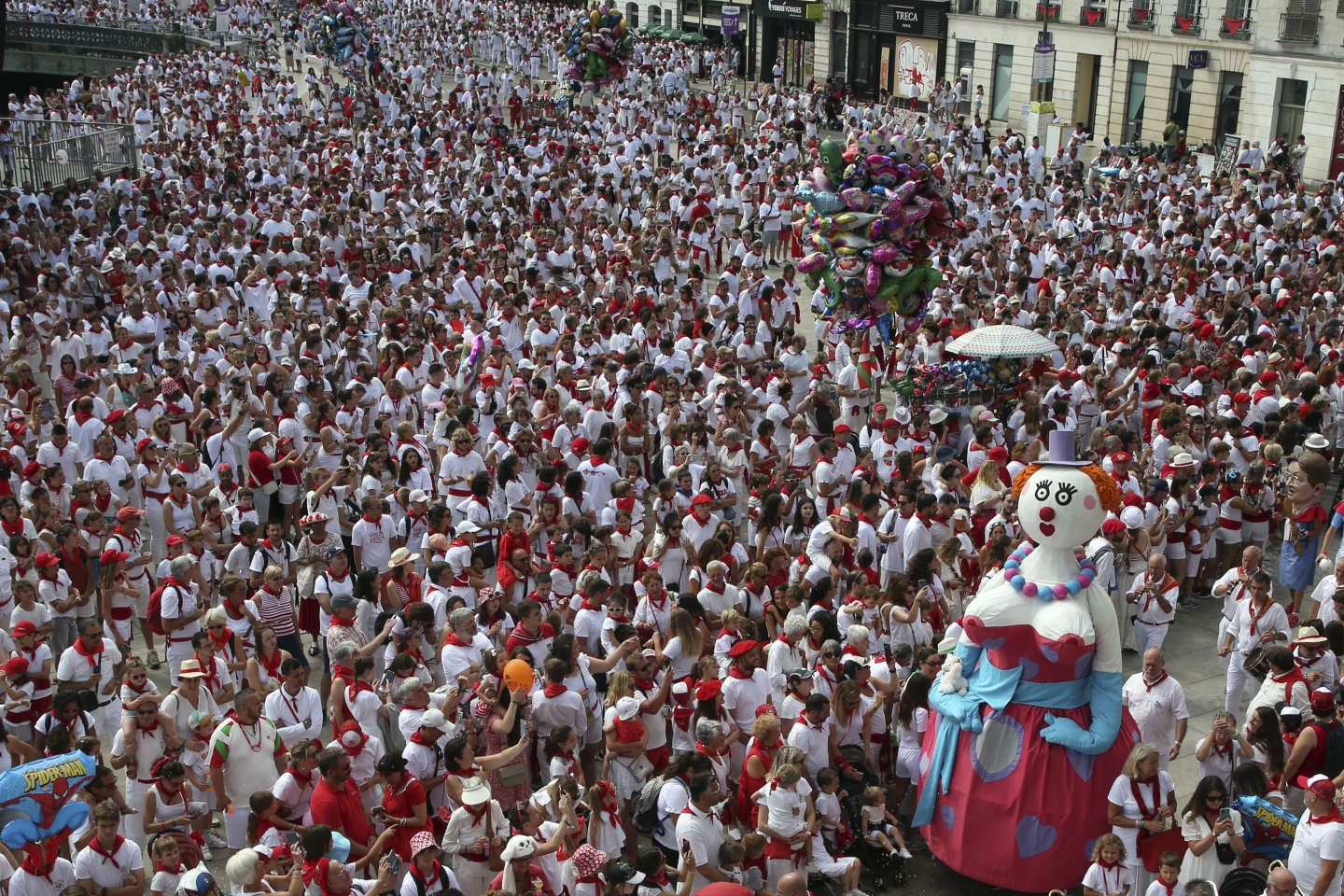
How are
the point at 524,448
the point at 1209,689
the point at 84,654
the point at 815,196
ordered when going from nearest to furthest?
the point at 84,654
the point at 1209,689
the point at 524,448
the point at 815,196

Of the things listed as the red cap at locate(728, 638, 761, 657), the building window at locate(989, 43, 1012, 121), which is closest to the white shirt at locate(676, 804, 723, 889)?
the red cap at locate(728, 638, 761, 657)

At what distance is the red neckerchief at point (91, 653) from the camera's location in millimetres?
9328

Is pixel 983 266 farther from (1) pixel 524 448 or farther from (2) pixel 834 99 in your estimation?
(2) pixel 834 99

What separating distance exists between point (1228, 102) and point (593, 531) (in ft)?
96.2

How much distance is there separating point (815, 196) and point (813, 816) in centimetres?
1038

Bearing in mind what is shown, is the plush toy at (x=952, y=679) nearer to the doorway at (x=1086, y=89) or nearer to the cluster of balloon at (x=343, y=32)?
the doorway at (x=1086, y=89)

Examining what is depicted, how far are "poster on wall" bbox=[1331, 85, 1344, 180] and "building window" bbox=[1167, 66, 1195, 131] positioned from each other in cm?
489

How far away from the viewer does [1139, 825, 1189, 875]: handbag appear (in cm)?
804

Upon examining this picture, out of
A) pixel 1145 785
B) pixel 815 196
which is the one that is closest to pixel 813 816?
pixel 1145 785

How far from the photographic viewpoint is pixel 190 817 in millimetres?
8586

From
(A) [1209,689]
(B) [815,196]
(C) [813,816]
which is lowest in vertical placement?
(A) [1209,689]

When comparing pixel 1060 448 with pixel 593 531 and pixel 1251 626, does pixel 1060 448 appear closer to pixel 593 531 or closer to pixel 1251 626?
pixel 1251 626

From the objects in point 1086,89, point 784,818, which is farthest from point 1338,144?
point 784,818

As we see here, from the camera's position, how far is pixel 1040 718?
329 inches
